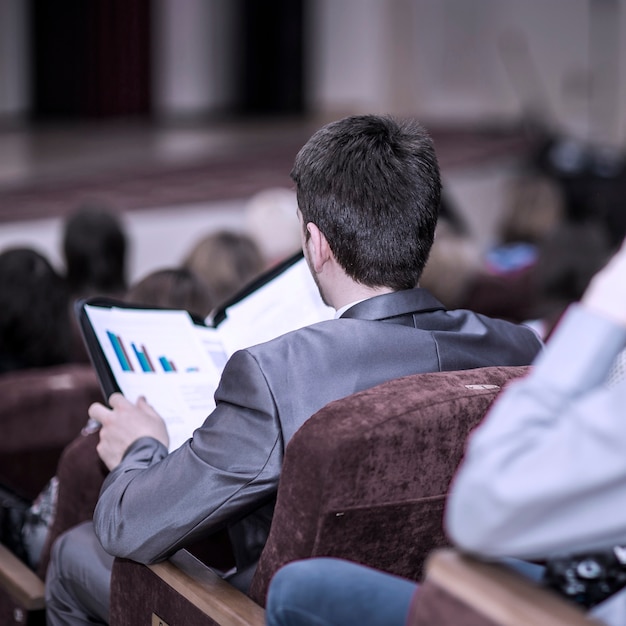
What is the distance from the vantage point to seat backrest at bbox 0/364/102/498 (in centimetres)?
216

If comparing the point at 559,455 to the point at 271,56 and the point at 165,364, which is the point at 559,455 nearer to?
the point at 165,364

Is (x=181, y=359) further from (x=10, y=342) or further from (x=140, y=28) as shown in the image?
(x=140, y=28)

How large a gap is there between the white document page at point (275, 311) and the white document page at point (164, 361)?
7 cm

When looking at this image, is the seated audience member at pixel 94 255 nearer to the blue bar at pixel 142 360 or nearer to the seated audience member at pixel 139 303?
the seated audience member at pixel 139 303

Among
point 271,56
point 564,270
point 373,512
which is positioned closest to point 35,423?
point 373,512

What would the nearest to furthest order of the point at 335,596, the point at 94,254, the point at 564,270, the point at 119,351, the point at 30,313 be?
the point at 335,596 < the point at 119,351 < the point at 30,313 < the point at 564,270 < the point at 94,254

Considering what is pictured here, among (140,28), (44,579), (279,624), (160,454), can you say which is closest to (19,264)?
(44,579)

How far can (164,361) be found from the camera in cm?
175

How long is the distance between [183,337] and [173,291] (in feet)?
1.75

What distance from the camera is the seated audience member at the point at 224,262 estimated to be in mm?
3164

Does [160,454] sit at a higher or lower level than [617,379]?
lower

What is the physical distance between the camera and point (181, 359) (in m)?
1.78

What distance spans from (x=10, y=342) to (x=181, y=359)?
3.02ft

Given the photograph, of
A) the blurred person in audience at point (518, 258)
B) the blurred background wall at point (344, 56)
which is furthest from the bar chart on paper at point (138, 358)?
the blurred background wall at point (344, 56)
